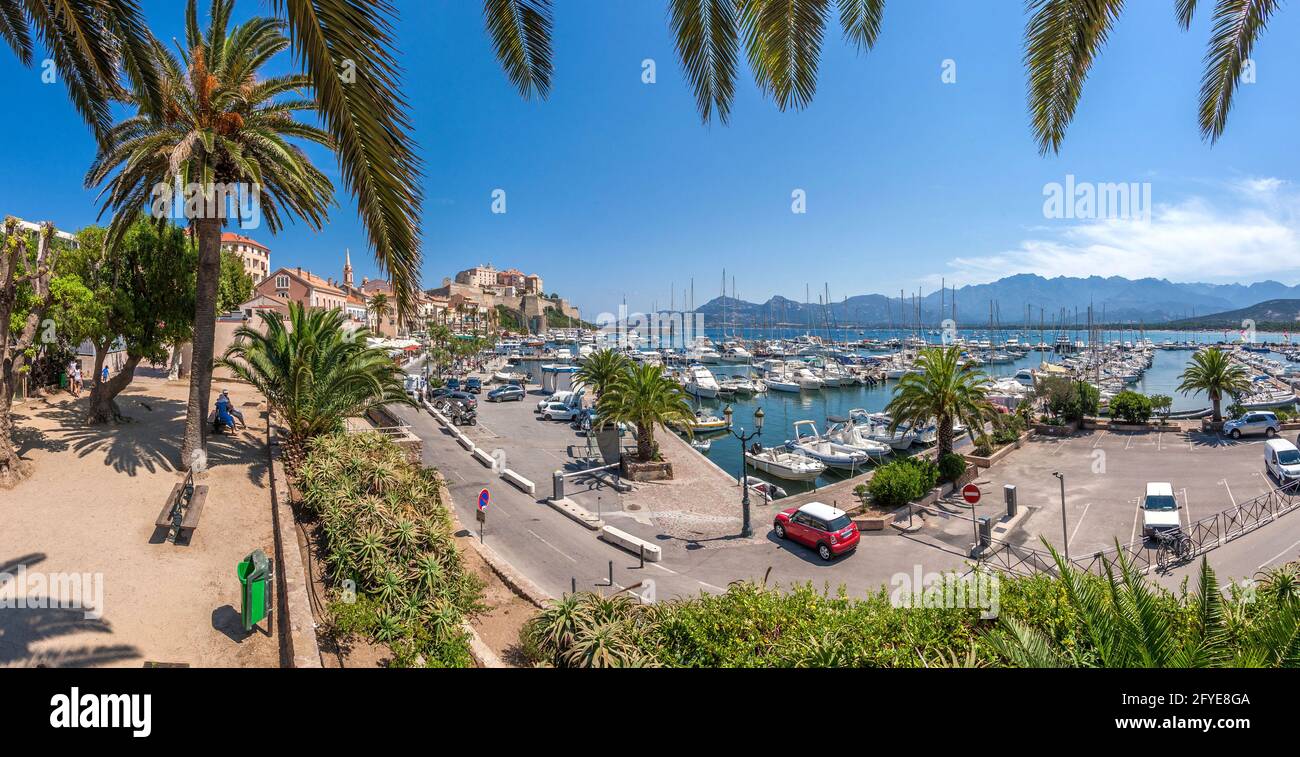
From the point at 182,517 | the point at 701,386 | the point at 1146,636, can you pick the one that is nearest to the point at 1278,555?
the point at 1146,636

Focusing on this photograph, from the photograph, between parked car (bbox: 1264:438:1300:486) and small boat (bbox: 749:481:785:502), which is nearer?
parked car (bbox: 1264:438:1300:486)

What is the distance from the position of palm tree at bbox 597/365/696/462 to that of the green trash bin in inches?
590

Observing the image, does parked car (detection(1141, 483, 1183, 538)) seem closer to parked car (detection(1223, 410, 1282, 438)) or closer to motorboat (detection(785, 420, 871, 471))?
motorboat (detection(785, 420, 871, 471))

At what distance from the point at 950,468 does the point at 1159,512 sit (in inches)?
223

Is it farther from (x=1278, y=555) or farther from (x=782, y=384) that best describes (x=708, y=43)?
(x=782, y=384)

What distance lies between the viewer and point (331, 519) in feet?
28.4

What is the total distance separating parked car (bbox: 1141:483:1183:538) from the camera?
1292 cm

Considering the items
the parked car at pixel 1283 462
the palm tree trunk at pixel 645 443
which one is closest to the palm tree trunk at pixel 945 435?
the parked car at pixel 1283 462

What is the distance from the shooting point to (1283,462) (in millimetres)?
16953

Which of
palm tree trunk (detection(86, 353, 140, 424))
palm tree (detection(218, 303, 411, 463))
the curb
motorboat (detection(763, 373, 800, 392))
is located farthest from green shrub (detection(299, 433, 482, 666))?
motorboat (detection(763, 373, 800, 392))

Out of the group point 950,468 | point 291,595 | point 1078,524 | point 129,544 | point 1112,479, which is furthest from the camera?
point 1112,479
